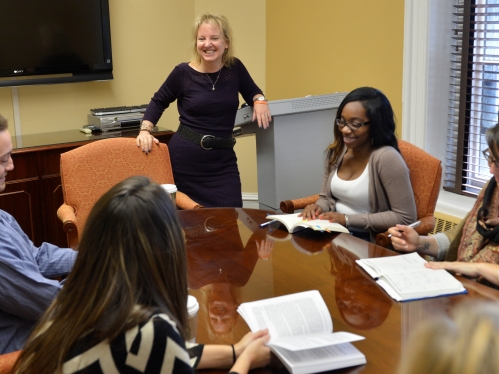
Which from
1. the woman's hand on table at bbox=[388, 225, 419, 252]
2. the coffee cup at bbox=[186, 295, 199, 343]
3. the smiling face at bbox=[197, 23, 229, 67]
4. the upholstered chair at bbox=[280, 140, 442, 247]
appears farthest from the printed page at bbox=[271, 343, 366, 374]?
the smiling face at bbox=[197, 23, 229, 67]

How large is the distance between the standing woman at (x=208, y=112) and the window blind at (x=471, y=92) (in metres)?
1.10

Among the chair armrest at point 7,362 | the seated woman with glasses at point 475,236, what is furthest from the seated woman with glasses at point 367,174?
the chair armrest at point 7,362

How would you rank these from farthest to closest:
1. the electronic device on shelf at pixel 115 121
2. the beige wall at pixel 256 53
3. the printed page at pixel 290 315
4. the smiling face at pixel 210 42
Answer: the electronic device on shelf at pixel 115 121, the beige wall at pixel 256 53, the smiling face at pixel 210 42, the printed page at pixel 290 315

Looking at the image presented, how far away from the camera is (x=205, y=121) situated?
3.30 metres

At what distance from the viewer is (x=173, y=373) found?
1.17 meters

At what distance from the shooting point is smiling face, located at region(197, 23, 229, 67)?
10.4ft

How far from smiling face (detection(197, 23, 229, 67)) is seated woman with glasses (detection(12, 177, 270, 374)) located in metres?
2.09

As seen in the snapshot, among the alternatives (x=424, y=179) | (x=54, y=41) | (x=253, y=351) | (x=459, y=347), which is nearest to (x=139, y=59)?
(x=54, y=41)

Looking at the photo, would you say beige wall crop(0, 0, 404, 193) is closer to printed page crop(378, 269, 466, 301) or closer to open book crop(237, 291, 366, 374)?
printed page crop(378, 269, 466, 301)

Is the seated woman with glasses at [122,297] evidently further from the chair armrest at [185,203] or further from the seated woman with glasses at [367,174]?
the chair armrest at [185,203]

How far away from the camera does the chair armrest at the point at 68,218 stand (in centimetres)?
275

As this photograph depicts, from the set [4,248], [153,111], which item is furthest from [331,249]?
[153,111]

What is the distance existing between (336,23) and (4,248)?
282 centimetres

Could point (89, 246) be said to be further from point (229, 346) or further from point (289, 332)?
point (289, 332)
